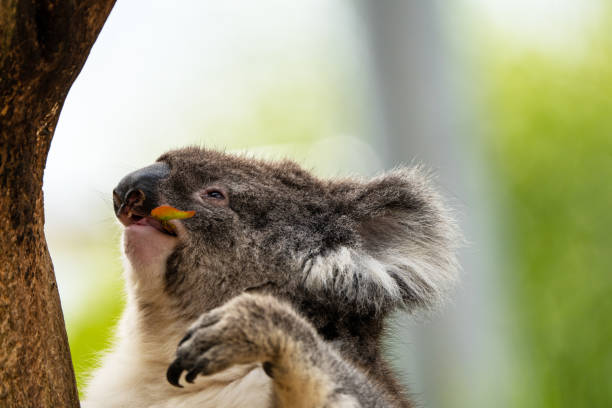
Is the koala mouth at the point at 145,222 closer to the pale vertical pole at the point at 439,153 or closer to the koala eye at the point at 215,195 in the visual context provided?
the koala eye at the point at 215,195

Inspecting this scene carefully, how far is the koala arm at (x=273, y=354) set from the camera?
6.60ft

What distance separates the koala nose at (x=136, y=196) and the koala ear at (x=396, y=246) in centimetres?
61

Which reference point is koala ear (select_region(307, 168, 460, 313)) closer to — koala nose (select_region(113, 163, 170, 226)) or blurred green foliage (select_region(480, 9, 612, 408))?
koala nose (select_region(113, 163, 170, 226))

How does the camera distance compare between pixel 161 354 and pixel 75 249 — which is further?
pixel 75 249

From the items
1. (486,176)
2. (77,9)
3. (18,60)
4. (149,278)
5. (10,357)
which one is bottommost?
(10,357)

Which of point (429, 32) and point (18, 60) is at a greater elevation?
point (429, 32)

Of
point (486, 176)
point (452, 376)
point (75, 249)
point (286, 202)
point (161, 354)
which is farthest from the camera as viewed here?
point (75, 249)

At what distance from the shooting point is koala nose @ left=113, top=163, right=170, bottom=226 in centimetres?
270

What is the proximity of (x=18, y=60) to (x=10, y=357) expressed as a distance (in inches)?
27.3

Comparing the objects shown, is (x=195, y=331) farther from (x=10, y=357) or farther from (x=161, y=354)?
(x=161, y=354)

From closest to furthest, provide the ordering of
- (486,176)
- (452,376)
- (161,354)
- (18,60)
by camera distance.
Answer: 1. (18,60)
2. (161,354)
3. (452,376)
4. (486,176)

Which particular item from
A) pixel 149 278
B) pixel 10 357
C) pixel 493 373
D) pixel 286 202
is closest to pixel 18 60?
pixel 10 357

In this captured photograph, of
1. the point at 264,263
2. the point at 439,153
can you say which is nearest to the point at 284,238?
the point at 264,263

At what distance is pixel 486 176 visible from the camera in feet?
22.0
